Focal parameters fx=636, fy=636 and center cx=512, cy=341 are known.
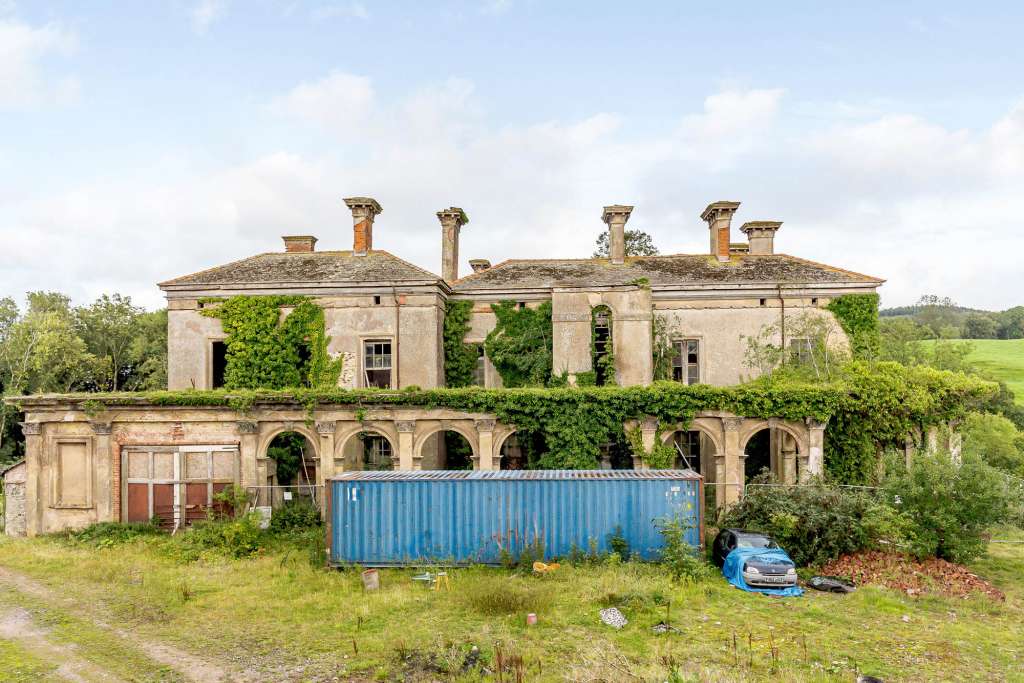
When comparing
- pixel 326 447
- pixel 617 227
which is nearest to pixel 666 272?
pixel 617 227

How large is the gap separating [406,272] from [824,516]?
17.7m

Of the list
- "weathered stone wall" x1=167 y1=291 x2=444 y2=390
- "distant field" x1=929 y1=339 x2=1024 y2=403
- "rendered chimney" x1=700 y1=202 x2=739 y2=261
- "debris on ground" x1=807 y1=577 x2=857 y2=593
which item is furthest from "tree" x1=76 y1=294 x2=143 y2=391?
"distant field" x1=929 y1=339 x2=1024 y2=403

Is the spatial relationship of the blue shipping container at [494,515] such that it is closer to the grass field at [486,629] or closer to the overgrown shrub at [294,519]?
the grass field at [486,629]

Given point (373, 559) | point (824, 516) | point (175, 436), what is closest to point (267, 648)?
point (373, 559)

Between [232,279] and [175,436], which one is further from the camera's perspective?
[232,279]

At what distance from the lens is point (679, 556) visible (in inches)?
627

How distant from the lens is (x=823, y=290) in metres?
27.1

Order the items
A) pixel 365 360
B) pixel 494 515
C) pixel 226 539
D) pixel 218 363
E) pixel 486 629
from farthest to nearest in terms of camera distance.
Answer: pixel 218 363 < pixel 365 360 < pixel 226 539 < pixel 494 515 < pixel 486 629

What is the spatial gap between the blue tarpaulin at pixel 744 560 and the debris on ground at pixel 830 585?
60 cm

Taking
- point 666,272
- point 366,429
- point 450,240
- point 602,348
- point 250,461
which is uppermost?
point 450,240

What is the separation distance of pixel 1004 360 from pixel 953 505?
2569 inches

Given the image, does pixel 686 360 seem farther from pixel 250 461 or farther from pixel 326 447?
pixel 250 461

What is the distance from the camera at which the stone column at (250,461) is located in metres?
21.6

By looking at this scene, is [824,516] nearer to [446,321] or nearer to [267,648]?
[267,648]
